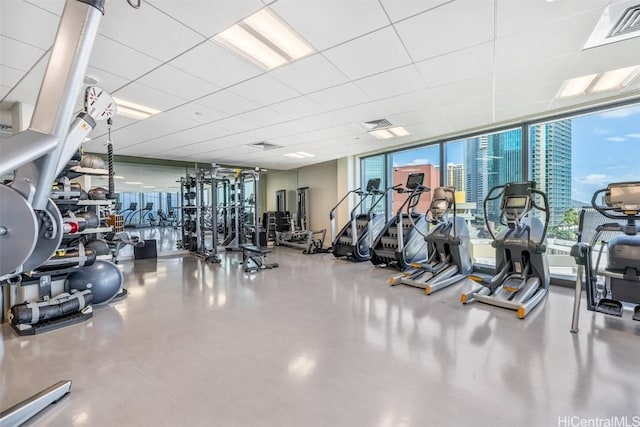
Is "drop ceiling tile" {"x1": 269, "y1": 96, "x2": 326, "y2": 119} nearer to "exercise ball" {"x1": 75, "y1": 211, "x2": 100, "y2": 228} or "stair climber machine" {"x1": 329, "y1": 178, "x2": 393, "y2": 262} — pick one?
"stair climber machine" {"x1": 329, "y1": 178, "x2": 393, "y2": 262}

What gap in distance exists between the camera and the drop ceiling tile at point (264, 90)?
3.36m

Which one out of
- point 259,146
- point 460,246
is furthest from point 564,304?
point 259,146

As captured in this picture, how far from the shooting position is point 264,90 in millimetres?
3615

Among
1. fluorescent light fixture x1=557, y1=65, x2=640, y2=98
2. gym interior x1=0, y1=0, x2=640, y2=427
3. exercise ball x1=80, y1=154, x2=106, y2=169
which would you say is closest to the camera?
gym interior x1=0, y1=0, x2=640, y2=427

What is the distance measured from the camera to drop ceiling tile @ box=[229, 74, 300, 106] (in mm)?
3363

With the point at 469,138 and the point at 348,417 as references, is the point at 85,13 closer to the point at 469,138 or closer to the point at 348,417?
the point at 348,417

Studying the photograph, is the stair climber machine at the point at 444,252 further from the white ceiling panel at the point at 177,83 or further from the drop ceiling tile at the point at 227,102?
the white ceiling panel at the point at 177,83

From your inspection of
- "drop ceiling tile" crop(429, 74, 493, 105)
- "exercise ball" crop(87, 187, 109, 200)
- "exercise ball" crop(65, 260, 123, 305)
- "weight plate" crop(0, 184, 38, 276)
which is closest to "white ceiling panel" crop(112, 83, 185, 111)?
"exercise ball" crop(87, 187, 109, 200)

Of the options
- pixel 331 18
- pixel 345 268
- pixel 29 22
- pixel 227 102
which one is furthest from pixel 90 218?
pixel 345 268

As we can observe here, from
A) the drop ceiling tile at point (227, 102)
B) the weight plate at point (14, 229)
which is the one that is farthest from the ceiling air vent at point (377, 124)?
the weight plate at point (14, 229)

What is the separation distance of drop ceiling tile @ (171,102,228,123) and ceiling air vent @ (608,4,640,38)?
4.46 m

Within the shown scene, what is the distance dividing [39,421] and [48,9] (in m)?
2.76

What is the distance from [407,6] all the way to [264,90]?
199cm

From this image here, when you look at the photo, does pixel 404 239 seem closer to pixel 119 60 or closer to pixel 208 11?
pixel 208 11
